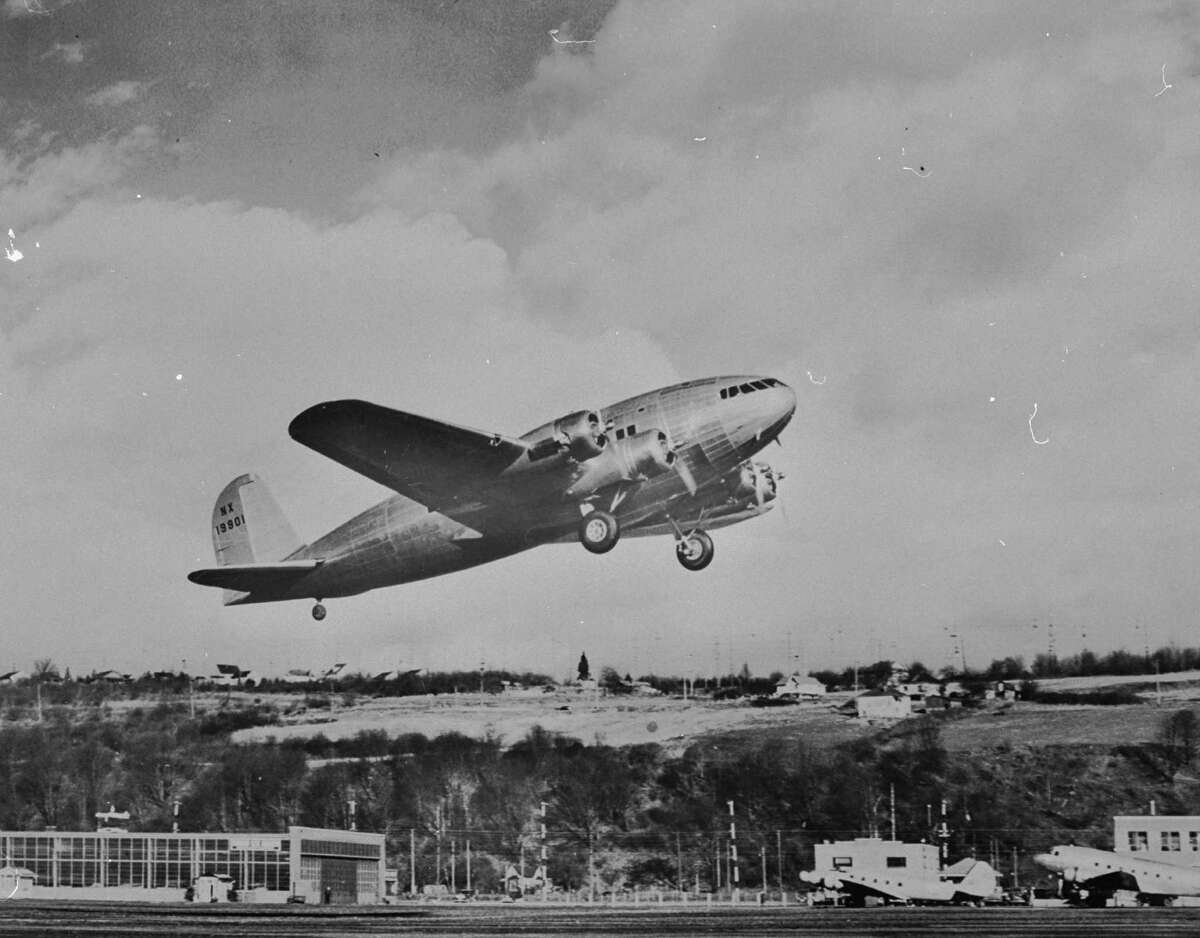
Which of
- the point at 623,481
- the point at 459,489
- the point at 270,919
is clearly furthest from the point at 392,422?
the point at 270,919

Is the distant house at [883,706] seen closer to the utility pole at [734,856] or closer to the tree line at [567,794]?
the tree line at [567,794]

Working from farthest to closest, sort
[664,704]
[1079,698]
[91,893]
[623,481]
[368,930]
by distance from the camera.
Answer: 1. [1079,698]
2. [664,704]
3. [91,893]
4. [623,481]
5. [368,930]

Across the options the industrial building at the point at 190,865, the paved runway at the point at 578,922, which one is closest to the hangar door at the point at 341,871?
the industrial building at the point at 190,865

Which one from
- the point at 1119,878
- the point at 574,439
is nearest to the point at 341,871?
the point at 574,439

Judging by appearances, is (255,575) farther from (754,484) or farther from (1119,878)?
(1119,878)

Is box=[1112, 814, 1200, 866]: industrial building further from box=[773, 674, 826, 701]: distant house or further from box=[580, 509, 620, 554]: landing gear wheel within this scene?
box=[580, 509, 620, 554]: landing gear wheel

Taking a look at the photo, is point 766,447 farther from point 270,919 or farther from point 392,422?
point 270,919

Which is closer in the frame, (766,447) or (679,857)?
(766,447)

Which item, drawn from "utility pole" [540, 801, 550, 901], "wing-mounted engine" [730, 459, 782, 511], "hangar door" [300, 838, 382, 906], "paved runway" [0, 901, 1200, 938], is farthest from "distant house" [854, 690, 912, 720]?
"wing-mounted engine" [730, 459, 782, 511]
